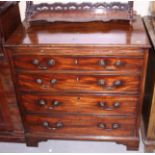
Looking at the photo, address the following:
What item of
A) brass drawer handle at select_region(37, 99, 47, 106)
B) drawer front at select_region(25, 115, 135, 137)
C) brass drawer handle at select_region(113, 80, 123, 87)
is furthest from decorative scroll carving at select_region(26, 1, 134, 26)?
drawer front at select_region(25, 115, 135, 137)

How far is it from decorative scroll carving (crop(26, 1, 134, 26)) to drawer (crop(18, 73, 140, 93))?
39 centimetres

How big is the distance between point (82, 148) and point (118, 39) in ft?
2.99

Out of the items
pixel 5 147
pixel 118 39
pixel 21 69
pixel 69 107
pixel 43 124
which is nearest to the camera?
pixel 118 39

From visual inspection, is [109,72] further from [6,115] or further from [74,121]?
[6,115]

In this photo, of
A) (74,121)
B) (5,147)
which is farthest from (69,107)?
(5,147)

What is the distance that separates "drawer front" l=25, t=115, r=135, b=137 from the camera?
169 centimetres

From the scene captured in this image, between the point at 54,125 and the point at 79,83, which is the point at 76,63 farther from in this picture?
the point at 54,125

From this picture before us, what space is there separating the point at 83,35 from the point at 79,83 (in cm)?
30

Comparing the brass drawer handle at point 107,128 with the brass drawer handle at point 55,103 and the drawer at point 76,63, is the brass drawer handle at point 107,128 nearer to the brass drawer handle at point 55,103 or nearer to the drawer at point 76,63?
the brass drawer handle at point 55,103

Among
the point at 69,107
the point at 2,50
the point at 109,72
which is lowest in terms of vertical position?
the point at 69,107

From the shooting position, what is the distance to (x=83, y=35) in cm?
147

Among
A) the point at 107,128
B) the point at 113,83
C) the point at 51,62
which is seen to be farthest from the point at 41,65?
the point at 107,128

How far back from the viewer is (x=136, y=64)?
56.0 inches

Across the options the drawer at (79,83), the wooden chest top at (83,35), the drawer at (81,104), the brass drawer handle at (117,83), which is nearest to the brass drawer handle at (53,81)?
the drawer at (79,83)
